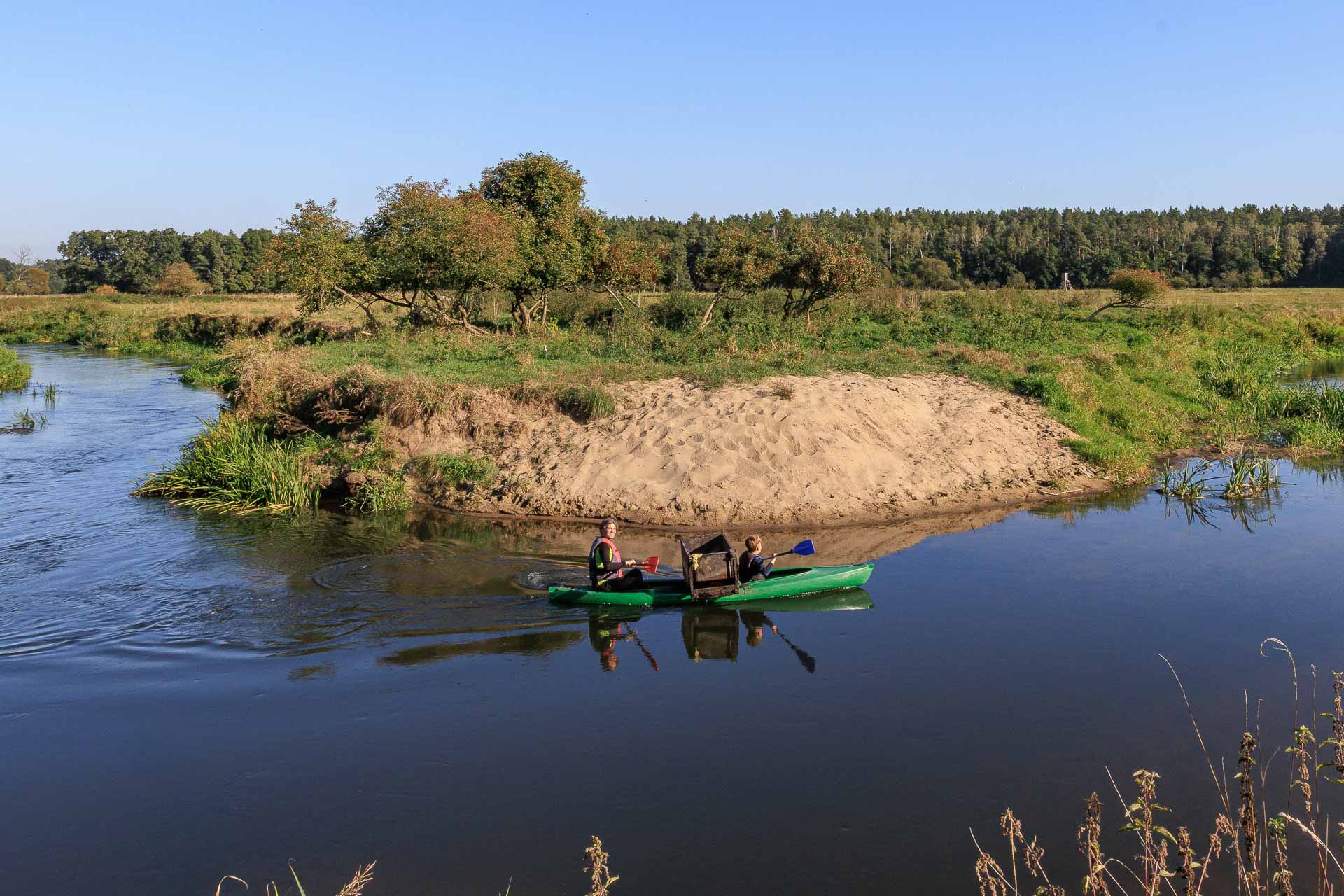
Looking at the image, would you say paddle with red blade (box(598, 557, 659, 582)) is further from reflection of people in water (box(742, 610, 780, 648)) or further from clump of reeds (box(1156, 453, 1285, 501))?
clump of reeds (box(1156, 453, 1285, 501))

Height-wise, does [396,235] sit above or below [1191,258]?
below

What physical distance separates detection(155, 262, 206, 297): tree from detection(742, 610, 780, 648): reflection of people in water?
247 ft

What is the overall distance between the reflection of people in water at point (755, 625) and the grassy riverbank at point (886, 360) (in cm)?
684

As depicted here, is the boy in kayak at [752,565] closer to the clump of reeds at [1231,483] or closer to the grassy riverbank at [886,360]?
the grassy riverbank at [886,360]

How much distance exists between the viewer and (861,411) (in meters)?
18.2

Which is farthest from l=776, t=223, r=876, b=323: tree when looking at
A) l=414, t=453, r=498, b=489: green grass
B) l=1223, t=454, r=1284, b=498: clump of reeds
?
l=414, t=453, r=498, b=489: green grass

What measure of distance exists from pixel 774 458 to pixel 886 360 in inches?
263

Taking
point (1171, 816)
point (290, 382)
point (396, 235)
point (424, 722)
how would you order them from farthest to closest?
1. point (396, 235)
2. point (290, 382)
3. point (424, 722)
4. point (1171, 816)

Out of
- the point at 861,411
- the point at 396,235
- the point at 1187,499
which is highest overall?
the point at 396,235

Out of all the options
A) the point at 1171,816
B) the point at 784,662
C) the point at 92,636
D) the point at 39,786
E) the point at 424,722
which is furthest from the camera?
the point at 92,636

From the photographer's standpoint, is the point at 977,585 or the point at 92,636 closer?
the point at 92,636

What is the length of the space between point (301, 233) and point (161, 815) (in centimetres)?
2390

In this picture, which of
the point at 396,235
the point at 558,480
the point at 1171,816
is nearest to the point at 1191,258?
the point at 396,235

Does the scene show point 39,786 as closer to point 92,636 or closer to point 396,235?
point 92,636
